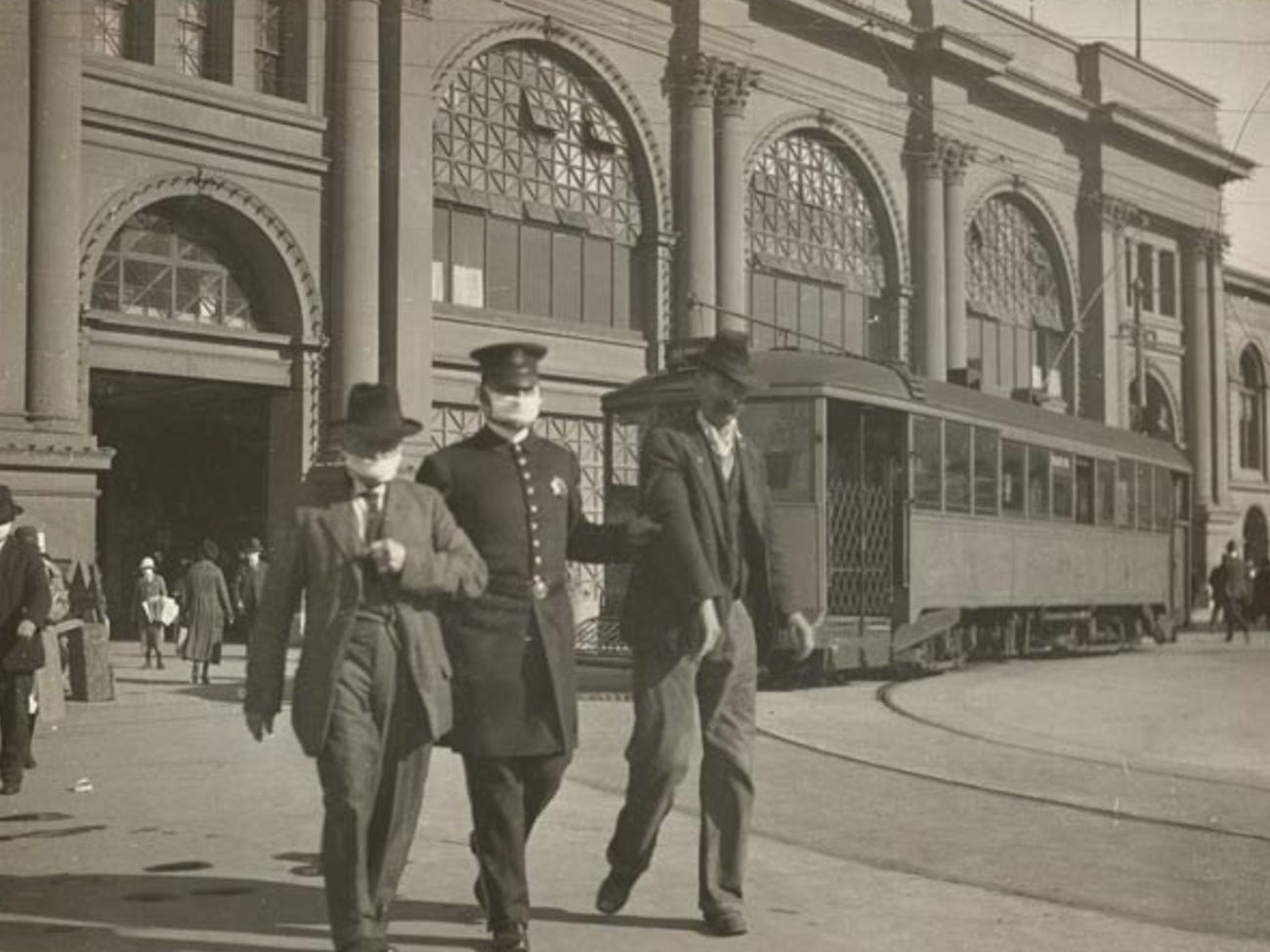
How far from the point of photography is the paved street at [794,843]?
19.4 feet

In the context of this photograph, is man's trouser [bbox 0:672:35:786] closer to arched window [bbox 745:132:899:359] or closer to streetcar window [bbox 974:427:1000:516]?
streetcar window [bbox 974:427:1000:516]

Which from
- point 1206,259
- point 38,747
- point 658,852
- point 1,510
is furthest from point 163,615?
point 1206,259

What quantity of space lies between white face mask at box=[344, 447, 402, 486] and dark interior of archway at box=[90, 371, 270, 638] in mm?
22421

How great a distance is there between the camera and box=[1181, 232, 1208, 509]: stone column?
47344 mm

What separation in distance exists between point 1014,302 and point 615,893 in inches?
1436

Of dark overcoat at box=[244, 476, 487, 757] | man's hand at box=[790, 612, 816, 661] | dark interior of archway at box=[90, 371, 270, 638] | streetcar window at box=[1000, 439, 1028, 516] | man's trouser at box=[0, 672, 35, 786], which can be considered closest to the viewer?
dark overcoat at box=[244, 476, 487, 757]

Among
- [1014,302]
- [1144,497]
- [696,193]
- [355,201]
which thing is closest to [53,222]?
[355,201]

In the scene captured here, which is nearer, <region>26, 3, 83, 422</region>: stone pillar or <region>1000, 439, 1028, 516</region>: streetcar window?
<region>1000, 439, 1028, 516</region>: streetcar window

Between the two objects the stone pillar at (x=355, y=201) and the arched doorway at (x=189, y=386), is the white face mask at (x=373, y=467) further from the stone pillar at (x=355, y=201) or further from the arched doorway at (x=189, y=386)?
the stone pillar at (x=355, y=201)

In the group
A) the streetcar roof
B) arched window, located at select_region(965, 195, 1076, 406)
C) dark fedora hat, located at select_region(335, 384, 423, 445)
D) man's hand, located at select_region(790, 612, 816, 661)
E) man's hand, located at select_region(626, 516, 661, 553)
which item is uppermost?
arched window, located at select_region(965, 195, 1076, 406)

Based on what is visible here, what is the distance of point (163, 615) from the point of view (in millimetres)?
22844

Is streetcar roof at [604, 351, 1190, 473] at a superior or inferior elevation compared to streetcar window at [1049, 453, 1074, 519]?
superior

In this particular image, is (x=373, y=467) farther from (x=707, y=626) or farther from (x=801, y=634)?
(x=801, y=634)

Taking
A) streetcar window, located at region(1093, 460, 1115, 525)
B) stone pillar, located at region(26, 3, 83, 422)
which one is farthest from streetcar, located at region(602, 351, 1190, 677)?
stone pillar, located at region(26, 3, 83, 422)
